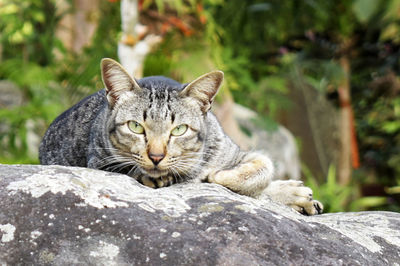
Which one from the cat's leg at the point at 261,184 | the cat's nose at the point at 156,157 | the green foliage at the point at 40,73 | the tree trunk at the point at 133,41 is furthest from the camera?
the green foliage at the point at 40,73

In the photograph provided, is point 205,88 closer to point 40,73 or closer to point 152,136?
point 152,136

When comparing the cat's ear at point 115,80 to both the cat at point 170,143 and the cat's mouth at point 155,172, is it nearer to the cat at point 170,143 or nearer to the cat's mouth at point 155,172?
the cat at point 170,143

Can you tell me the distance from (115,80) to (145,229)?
3.85 feet

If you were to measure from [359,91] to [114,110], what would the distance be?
706 centimetres

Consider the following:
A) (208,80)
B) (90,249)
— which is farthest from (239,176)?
(90,249)

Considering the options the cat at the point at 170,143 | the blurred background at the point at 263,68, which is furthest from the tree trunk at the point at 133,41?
the cat at the point at 170,143

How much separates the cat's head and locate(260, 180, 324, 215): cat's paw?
1.78 ft

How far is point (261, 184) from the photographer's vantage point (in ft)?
10.7

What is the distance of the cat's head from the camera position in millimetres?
3008

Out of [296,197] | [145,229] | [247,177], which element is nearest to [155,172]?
[247,177]

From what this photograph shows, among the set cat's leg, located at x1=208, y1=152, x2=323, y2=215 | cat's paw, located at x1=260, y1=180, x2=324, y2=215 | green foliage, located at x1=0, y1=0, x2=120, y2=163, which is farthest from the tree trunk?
cat's paw, located at x1=260, y1=180, x2=324, y2=215

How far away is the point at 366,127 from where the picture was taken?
31.2ft

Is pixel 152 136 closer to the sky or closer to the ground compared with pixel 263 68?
closer to the sky

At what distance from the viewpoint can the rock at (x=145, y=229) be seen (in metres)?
2.16
